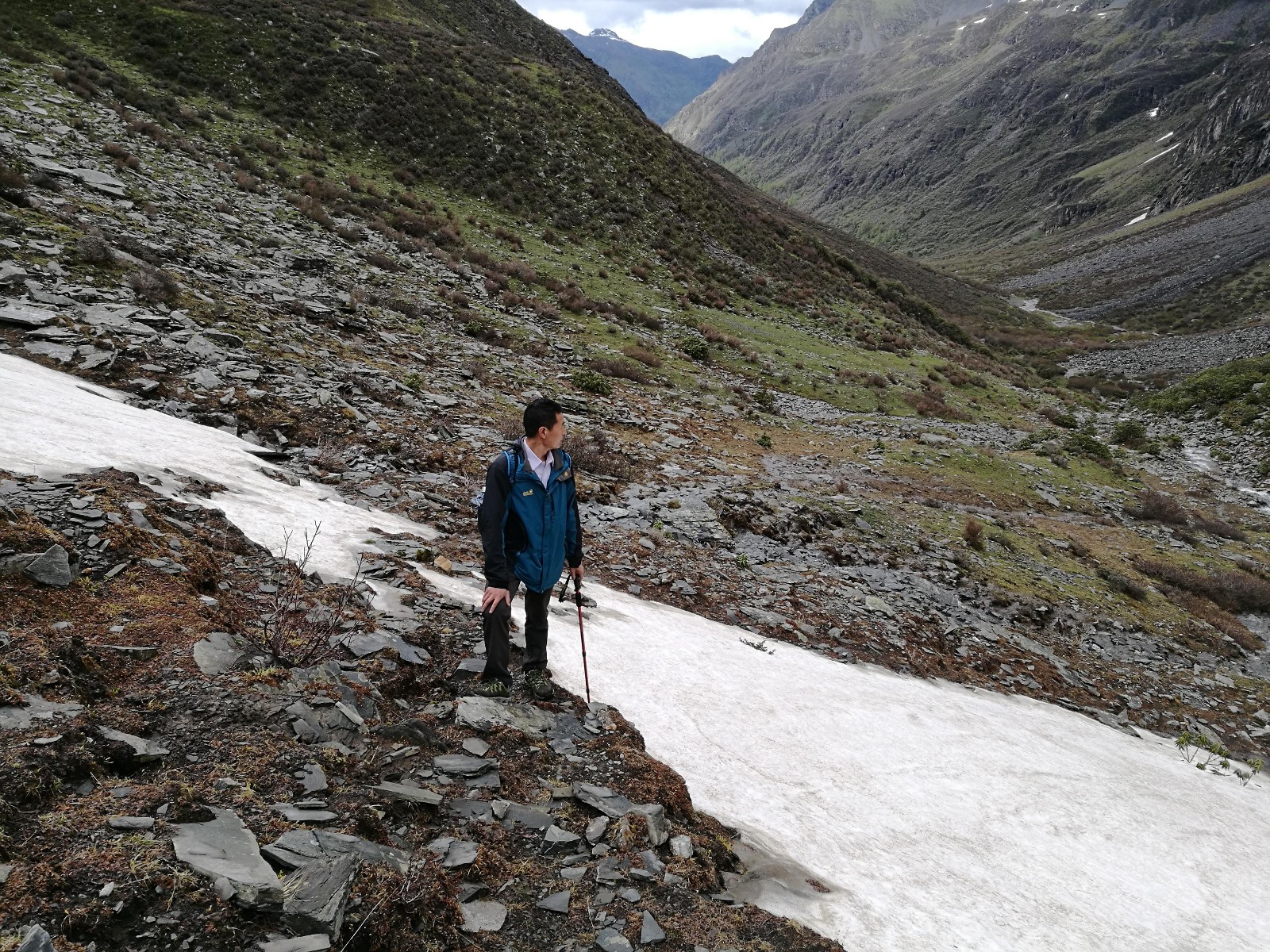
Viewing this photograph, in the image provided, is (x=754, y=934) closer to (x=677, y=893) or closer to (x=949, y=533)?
(x=677, y=893)

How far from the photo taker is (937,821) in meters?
6.59

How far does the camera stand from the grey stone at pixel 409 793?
4.33 meters

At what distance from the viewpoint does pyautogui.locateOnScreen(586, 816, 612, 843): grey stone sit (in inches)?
180

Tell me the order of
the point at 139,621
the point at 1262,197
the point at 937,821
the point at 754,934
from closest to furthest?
the point at 754,934 < the point at 139,621 < the point at 937,821 < the point at 1262,197

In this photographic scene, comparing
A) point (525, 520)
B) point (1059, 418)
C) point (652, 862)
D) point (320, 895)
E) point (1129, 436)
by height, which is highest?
point (1129, 436)

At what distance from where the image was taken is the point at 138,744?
13.0 ft

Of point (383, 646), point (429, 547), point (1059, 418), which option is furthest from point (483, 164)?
point (383, 646)

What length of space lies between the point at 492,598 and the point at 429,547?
3834 mm

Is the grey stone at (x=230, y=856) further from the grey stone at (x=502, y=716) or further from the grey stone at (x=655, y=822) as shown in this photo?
the grey stone at (x=655, y=822)

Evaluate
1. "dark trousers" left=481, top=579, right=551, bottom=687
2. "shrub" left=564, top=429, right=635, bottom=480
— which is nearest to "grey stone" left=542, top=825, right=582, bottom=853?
"dark trousers" left=481, top=579, right=551, bottom=687

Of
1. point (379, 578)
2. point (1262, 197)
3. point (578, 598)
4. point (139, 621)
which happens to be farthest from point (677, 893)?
point (1262, 197)

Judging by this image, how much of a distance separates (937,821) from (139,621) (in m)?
7.53

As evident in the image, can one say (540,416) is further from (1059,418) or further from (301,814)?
(1059,418)

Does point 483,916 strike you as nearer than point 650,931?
Yes
